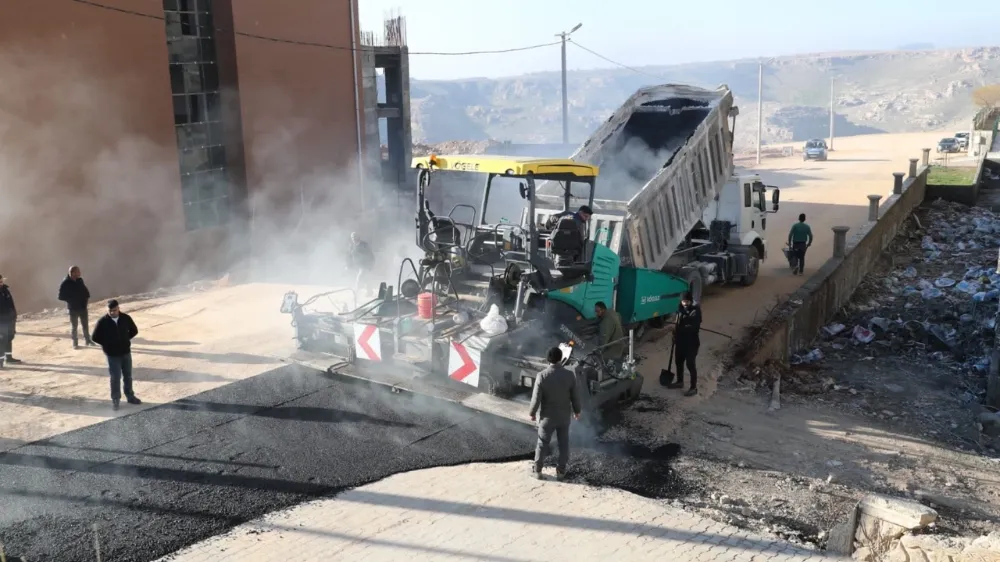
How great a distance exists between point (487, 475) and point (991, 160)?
2582cm

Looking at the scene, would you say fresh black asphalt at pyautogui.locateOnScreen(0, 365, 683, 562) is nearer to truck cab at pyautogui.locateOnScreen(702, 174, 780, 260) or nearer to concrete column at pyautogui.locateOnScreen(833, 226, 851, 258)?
truck cab at pyautogui.locateOnScreen(702, 174, 780, 260)

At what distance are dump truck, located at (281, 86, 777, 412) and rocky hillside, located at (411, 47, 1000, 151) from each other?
53124 millimetres

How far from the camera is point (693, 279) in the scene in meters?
12.9

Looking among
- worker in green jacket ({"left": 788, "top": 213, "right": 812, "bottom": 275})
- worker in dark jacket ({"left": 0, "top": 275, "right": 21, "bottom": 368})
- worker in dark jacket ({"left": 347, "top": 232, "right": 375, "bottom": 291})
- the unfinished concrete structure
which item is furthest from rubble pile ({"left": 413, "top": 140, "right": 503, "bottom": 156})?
worker in dark jacket ({"left": 0, "top": 275, "right": 21, "bottom": 368})

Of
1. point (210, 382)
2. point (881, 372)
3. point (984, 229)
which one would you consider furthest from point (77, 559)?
point (984, 229)

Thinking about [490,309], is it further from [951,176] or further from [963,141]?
[963,141]

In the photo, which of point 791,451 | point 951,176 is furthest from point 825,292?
point 951,176

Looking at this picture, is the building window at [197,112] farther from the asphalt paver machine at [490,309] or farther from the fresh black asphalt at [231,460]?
the fresh black asphalt at [231,460]

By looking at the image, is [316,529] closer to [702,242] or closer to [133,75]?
[702,242]

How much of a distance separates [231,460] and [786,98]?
11991 centimetres

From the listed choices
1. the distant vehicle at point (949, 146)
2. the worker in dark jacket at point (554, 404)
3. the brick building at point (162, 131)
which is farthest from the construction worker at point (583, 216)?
the distant vehicle at point (949, 146)

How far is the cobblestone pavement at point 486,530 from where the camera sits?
19.5 feet

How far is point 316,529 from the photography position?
628 cm

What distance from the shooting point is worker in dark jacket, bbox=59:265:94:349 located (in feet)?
35.4
